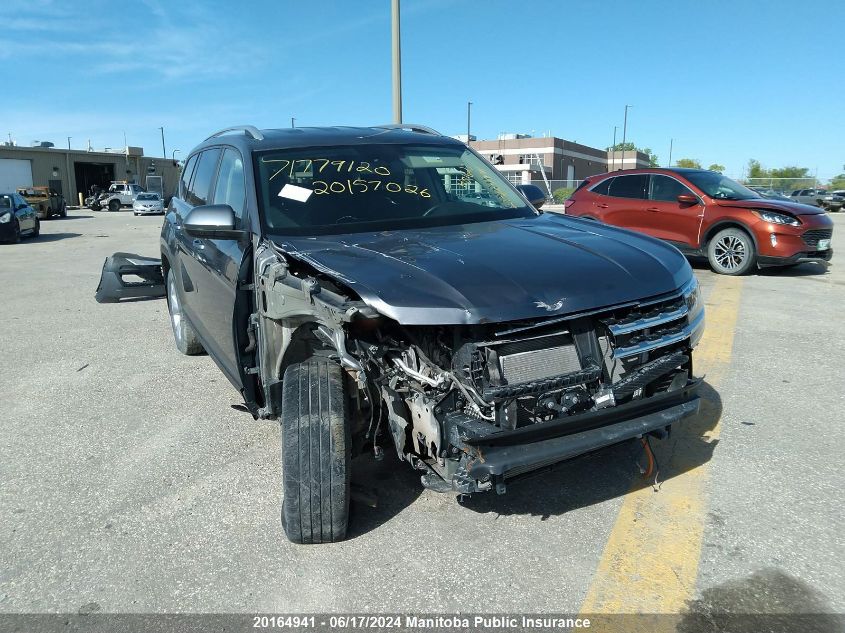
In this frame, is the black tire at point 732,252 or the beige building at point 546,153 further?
the beige building at point 546,153

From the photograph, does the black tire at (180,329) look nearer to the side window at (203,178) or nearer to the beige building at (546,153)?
the side window at (203,178)

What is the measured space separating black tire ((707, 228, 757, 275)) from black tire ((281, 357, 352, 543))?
9145 mm

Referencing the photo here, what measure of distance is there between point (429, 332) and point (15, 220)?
18.8 m

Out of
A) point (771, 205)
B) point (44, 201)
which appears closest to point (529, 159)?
point (44, 201)

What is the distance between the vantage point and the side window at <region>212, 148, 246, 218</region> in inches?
149

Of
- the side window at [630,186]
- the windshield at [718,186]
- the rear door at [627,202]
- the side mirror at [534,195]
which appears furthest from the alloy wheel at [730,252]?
the side mirror at [534,195]

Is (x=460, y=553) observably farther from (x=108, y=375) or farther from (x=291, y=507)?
(x=108, y=375)

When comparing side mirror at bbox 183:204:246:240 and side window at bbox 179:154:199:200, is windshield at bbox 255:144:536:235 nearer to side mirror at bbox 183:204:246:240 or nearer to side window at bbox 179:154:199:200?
side mirror at bbox 183:204:246:240

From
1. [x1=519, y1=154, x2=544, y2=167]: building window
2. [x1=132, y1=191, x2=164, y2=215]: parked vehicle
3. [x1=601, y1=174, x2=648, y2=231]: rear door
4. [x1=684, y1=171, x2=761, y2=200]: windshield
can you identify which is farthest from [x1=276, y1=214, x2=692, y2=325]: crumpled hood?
[x1=519, y1=154, x2=544, y2=167]: building window

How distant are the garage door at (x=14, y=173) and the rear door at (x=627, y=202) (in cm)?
5160

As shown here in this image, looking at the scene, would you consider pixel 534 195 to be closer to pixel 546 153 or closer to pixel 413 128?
pixel 413 128

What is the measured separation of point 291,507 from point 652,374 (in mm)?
1660

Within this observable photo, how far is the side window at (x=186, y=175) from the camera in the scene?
539 centimetres

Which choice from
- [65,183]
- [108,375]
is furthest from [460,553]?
[65,183]
